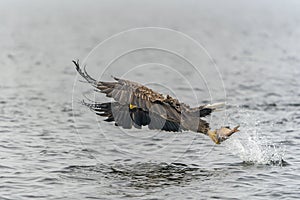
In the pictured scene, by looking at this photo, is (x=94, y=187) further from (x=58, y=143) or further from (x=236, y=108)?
(x=236, y=108)

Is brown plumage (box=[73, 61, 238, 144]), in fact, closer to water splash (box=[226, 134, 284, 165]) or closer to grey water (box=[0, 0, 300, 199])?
grey water (box=[0, 0, 300, 199])

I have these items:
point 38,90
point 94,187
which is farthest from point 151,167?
point 38,90

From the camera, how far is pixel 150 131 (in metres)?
18.9

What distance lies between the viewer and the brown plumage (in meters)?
14.1

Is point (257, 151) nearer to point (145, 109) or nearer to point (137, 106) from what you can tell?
point (145, 109)

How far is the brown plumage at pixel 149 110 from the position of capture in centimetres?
1409

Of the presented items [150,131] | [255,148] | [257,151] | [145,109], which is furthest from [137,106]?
[150,131]

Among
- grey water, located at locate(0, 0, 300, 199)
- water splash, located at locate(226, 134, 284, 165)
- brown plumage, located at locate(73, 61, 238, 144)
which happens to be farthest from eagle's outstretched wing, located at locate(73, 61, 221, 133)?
water splash, located at locate(226, 134, 284, 165)

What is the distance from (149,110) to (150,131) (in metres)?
4.72

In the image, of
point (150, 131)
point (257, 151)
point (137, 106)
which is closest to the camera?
point (137, 106)

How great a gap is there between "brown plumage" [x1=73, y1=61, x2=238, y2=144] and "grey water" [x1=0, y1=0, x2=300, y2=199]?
3.55ft

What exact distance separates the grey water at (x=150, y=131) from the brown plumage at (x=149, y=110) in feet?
3.55

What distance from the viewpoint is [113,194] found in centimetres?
1360

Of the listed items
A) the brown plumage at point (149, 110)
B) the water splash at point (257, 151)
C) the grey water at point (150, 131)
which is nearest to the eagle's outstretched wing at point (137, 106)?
the brown plumage at point (149, 110)
